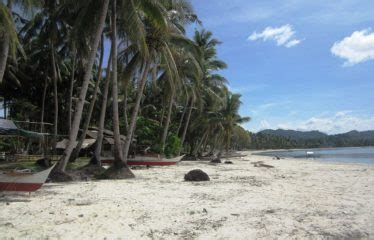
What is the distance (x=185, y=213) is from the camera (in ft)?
27.5

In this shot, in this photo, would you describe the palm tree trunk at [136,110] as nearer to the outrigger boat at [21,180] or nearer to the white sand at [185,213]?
the white sand at [185,213]

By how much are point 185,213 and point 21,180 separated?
428 cm

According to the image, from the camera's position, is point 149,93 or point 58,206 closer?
point 58,206

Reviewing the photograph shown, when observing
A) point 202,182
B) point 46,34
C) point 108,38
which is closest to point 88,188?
point 202,182

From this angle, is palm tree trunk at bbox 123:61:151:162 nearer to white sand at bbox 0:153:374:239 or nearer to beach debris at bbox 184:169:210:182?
beach debris at bbox 184:169:210:182

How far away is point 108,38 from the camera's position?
73.3ft

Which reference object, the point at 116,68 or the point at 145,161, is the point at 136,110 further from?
the point at 145,161

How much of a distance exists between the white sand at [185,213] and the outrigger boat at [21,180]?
0.26 meters

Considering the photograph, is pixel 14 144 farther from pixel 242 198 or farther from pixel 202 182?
pixel 242 198

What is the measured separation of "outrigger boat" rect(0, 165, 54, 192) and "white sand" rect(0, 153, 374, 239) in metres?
0.26

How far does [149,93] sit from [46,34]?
18.6 m

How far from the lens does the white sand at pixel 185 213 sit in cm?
677

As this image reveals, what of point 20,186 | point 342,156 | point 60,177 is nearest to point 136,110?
point 60,177

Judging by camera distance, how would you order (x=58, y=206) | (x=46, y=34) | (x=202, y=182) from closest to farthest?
(x=58, y=206)
(x=202, y=182)
(x=46, y=34)
